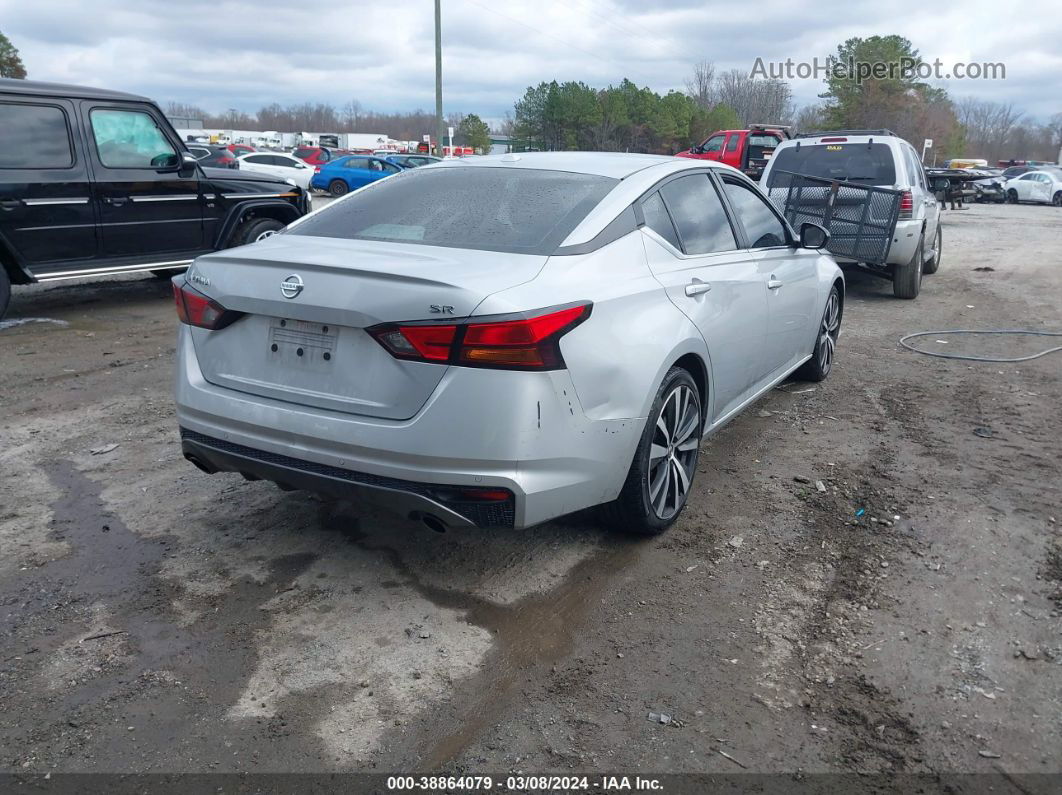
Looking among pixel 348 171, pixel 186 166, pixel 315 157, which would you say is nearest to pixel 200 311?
pixel 186 166

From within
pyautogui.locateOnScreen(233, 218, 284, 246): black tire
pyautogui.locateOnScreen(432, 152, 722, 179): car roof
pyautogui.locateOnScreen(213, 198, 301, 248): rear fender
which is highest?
pyautogui.locateOnScreen(432, 152, 722, 179): car roof

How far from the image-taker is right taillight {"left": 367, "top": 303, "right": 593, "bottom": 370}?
2.96 metres

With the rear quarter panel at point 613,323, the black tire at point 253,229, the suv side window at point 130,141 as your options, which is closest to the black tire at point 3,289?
the suv side window at point 130,141

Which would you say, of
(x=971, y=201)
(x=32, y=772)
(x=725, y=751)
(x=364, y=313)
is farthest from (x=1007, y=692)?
(x=971, y=201)

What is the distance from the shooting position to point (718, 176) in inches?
193

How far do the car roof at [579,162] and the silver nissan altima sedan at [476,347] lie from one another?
2cm

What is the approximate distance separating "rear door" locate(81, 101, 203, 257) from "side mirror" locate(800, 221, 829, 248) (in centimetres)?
641

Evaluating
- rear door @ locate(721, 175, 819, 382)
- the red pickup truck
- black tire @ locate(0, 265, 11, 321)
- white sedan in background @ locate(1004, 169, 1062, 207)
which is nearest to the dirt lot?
rear door @ locate(721, 175, 819, 382)

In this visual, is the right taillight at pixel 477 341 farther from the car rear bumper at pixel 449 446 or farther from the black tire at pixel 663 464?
the black tire at pixel 663 464

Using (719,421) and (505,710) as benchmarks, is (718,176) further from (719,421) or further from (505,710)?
(505,710)

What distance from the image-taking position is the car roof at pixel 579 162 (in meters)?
4.17

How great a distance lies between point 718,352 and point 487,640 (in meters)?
1.88

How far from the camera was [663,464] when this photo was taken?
13.0 ft

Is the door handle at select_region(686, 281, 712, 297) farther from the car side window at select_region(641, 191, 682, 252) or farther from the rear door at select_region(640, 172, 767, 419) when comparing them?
the car side window at select_region(641, 191, 682, 252)
